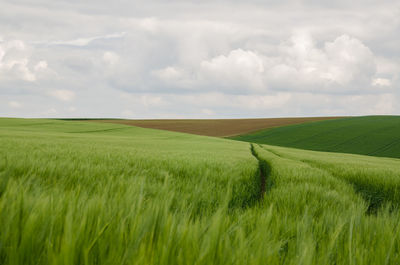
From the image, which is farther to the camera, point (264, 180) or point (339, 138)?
point (339, 138)

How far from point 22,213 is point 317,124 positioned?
62.0 m

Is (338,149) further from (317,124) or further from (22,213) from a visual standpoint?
(22,213)

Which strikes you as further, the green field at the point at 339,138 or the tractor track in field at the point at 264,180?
the green field at the point at 339,138

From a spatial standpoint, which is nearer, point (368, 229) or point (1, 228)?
point (1, 228)

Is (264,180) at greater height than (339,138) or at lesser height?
greater

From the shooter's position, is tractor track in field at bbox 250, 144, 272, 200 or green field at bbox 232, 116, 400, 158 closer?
tractor track in field at bbox 250, 144, 272, 200

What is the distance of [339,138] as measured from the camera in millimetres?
43688

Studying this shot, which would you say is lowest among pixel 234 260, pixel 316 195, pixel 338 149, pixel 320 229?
pixel 338 149

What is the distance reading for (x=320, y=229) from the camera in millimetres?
1608

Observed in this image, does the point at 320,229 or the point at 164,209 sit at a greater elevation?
the point at 164,209

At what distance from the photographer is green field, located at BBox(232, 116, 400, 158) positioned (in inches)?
1476

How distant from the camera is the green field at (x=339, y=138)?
37500 mm

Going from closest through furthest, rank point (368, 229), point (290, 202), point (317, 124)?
point (368, 229), point (290, 202), point (317, 124)

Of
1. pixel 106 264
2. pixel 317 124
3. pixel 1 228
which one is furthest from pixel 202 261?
pixel 317 124
